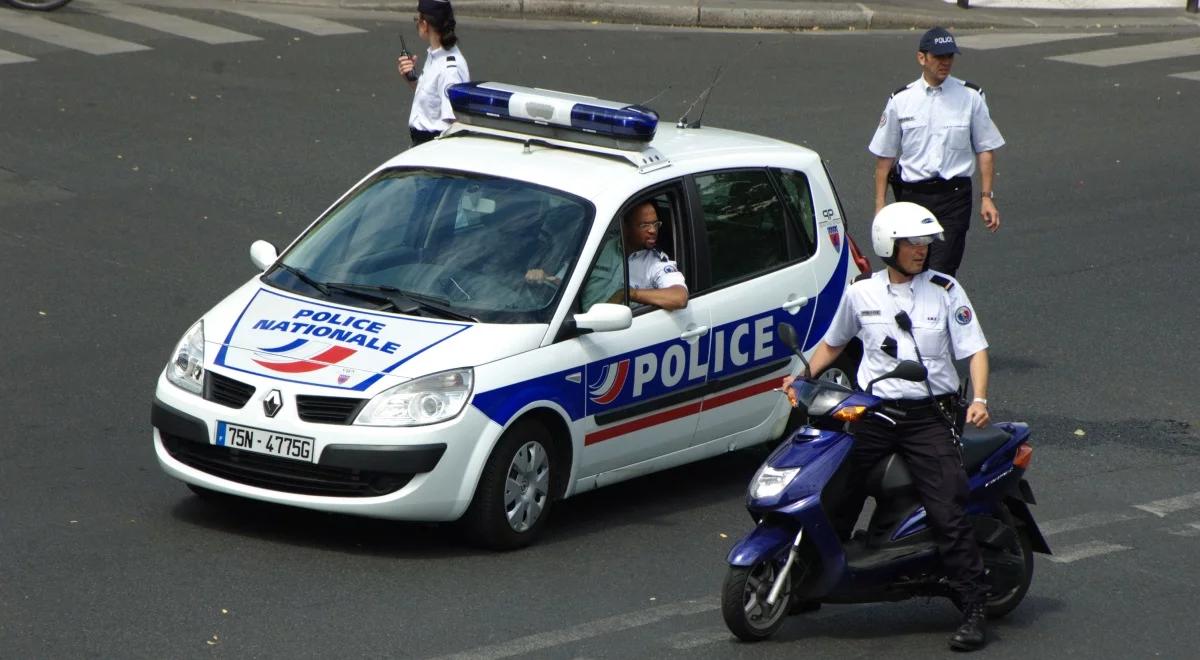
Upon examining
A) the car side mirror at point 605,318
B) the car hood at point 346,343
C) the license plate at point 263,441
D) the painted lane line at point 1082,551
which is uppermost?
the car side mirror at point 605,318

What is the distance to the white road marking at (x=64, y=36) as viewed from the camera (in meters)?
17.6

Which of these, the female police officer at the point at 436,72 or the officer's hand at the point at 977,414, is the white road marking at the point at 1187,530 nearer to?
the officer's hand at the point at 977,414

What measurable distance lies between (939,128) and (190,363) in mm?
4651

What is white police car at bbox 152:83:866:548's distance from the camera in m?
7.32

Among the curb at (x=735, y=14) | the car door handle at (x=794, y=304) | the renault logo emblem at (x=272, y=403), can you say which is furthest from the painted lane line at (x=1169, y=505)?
the curb at (x=735, y=14)

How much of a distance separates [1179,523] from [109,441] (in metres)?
5.15

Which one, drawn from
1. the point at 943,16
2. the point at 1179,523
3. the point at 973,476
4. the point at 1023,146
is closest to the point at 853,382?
the point at 1179,523

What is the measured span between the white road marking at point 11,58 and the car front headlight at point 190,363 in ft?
32.4

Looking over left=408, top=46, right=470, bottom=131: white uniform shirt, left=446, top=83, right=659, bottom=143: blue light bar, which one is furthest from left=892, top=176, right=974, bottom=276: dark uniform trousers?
left=408, top=46, right=470, bottom=131: white uniform shirt

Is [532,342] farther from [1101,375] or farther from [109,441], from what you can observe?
[1101,375]

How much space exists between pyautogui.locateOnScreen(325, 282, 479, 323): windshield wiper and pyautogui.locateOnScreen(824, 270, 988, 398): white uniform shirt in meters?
1.82

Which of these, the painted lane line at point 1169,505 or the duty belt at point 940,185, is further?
the duty belt at point 940,185

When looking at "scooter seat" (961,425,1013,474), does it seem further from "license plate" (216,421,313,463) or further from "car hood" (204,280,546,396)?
"license plate" (216,421,313,463)

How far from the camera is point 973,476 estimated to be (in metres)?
6.73
